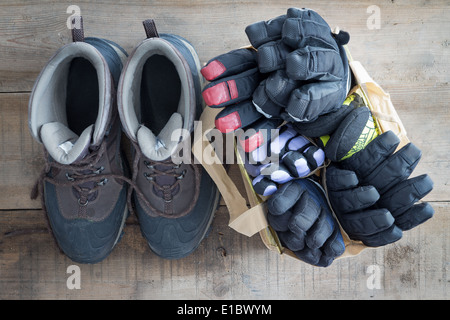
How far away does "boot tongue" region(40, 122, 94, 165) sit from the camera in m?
0.62

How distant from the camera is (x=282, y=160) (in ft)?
1.98

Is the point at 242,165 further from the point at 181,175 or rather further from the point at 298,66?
the point at 298,66

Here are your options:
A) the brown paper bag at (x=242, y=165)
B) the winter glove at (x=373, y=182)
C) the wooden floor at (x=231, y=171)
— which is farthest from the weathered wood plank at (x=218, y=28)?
the winter glove at (x=373, y=182)

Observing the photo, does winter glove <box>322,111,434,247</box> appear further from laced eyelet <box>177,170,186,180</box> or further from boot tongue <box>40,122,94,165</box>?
boot tongue <box>40,122,94,165</box>

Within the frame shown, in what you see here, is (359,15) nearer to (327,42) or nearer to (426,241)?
(327,42)

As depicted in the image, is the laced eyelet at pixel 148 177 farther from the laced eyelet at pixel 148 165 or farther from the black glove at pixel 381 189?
the black glove at pixel 381 189

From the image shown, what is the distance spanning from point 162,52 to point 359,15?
0.43m

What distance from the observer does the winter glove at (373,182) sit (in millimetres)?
561

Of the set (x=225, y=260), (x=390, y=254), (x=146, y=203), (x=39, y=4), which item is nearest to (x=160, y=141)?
(x=146, y=203)

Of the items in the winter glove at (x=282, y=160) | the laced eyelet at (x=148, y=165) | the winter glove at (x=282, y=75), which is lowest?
the laced eyelet at (x=148, y=165)

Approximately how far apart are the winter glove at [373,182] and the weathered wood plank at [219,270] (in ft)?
0.81

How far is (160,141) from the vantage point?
654mm

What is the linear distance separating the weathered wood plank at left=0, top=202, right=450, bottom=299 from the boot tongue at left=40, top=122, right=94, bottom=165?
22 cm

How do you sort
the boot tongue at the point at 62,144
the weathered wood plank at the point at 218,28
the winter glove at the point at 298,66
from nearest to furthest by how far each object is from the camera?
the winter glove at the point at 298,66, the boot tongue at the point at 62,144, the weathered wood plank at the point at 218,28
